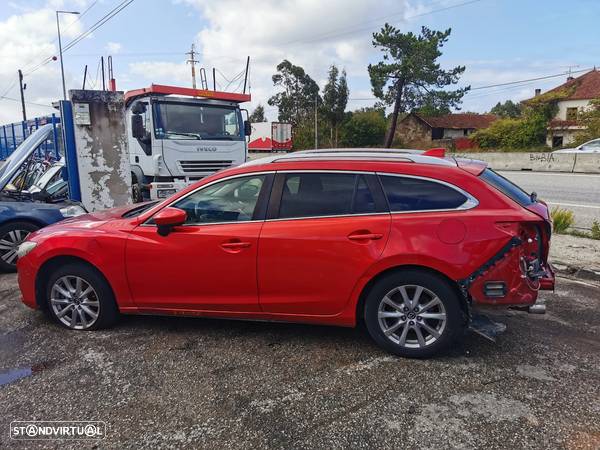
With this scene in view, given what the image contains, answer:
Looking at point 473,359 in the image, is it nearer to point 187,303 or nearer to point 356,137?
point 187,303

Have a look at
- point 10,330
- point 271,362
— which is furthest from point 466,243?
point 10,330

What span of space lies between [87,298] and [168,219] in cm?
119

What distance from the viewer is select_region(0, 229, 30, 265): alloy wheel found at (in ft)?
19.9

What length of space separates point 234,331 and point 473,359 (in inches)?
80.6

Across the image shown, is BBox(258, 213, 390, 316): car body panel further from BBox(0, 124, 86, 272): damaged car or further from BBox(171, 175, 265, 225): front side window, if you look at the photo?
BBox(0, 124, 86, 272): damaged car

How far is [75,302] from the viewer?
4188mm

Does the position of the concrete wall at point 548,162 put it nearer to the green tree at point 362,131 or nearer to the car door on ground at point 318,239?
the car door on ground at point 318,239

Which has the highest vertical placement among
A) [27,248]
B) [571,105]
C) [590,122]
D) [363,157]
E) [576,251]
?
[571,105]

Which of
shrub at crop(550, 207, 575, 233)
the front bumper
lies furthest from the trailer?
the front bumper

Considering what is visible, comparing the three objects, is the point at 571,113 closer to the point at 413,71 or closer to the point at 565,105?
the point at 565,105

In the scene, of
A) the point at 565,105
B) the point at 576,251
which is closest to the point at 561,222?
the point at 576,251

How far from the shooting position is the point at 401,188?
142 inches

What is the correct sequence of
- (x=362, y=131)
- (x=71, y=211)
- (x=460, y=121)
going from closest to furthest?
(x=71, y=211) → (x=362, y=131) → (x=460, y=121)

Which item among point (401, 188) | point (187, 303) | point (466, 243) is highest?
point (401, 188)
